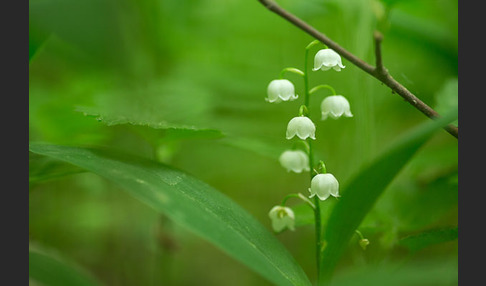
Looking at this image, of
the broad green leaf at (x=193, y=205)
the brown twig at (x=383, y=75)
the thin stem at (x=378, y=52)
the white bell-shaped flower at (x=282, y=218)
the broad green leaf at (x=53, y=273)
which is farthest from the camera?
the white bell-shaped flower at (x=282, y=218)

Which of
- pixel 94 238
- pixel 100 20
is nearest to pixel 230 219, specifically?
pixel 100 20

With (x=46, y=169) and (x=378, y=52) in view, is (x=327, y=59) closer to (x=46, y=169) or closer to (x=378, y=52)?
(x=378, y=52)

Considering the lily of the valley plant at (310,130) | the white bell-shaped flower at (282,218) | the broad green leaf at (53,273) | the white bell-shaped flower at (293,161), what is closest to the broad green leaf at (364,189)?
the lily of the valley plant at (310,130)

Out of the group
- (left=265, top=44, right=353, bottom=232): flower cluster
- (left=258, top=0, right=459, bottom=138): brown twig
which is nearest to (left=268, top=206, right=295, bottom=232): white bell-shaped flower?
(left=265, top=44, right=353, bottom=232): flower cluster

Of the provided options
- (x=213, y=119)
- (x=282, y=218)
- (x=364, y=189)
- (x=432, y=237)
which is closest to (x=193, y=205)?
(x=364, y=189)

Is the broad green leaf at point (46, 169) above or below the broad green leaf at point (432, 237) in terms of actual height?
above

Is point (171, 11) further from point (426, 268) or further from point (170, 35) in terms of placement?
point (426, 268)

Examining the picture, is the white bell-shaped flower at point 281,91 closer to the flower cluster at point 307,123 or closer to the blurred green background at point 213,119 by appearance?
the flower cluster at point 307,123
